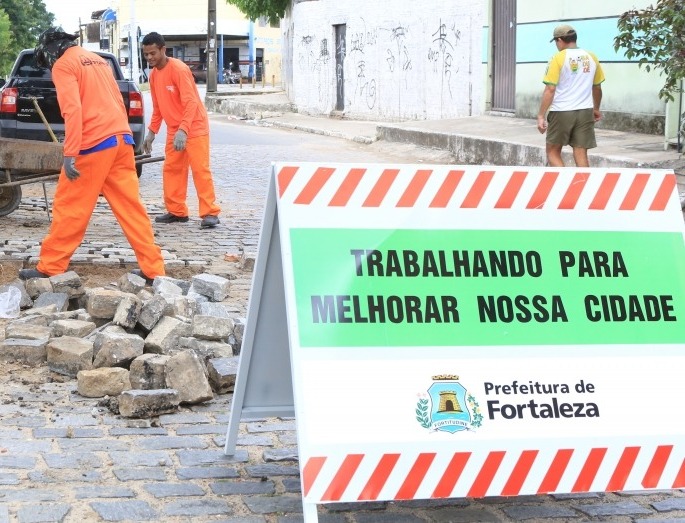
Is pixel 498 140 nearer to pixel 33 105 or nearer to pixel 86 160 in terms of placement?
pixel 33 105

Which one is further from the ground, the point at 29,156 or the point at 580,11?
the point at 580,11

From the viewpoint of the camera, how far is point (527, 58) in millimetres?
19719

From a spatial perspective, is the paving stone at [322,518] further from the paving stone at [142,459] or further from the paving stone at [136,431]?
the paving stone at [136,431]

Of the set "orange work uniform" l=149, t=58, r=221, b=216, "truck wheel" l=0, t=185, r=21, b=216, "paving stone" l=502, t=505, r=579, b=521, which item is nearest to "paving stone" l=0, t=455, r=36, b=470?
"paving stone" l=502, t=505, r=579, b=521

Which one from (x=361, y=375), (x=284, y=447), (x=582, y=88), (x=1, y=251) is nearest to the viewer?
(x=361, y=375)

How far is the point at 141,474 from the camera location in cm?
461

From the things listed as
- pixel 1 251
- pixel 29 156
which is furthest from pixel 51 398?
pixel 29 156

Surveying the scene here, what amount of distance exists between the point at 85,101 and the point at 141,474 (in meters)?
3.83

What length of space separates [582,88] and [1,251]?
587 cm

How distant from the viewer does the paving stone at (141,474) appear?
4562 mm

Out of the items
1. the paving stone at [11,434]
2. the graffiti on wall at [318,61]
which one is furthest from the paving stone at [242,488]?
the graffiti on wall at [318,61]

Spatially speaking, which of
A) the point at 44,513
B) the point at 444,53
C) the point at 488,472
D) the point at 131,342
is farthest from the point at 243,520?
the point at 444,53

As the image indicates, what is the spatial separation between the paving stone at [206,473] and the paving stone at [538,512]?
3.65 ft

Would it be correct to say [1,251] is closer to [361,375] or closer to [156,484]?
[156,484]
